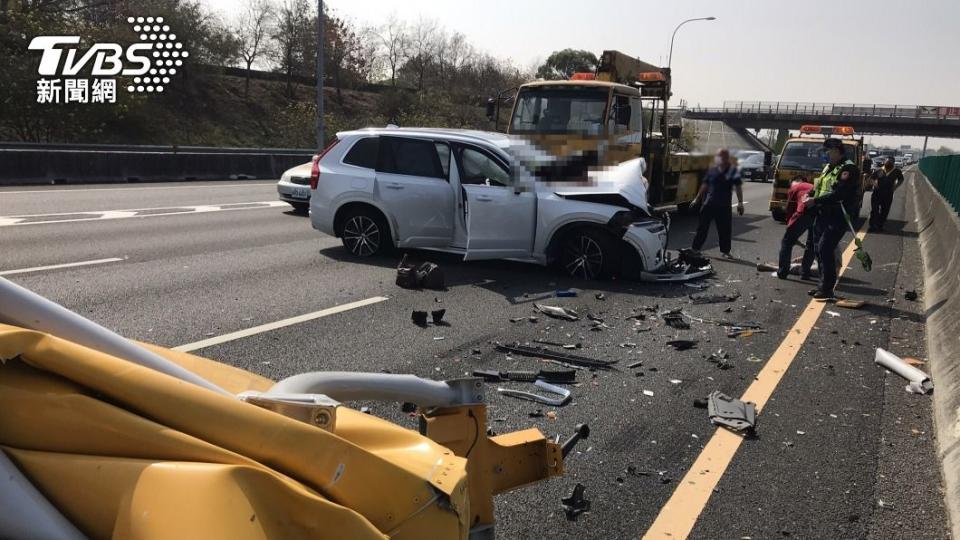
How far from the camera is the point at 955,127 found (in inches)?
→ 2714

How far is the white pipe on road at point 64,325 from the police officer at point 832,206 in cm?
840

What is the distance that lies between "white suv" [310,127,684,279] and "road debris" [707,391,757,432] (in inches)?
162

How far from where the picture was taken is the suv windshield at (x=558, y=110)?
12484 mm

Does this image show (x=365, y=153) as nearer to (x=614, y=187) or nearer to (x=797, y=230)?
(x=614, y=187)

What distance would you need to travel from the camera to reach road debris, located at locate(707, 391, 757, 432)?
4422 millimetres

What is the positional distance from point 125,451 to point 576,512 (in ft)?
7.61

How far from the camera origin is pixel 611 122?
41.6 ft

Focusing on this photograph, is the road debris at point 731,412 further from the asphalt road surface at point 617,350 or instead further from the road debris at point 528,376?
the road debris at point 528,376

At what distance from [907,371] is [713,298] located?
2.82m

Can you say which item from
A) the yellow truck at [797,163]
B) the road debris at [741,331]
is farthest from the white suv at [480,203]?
the yellow truck at [797,163]

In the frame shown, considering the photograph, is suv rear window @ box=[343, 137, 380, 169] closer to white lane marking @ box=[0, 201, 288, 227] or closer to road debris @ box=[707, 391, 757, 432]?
white lane marking @ box=[0, 201, 288, 227]

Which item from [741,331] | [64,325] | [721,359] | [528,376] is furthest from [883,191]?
[64,325]

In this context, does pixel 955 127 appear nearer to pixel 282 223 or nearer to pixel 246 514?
pixel 282 223

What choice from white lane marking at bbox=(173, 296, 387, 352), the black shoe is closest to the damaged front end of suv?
the black shoe
